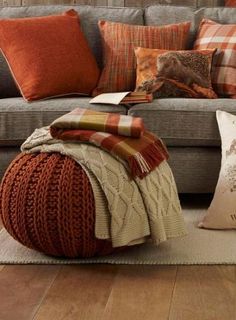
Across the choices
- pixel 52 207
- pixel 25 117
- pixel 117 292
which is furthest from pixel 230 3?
pixel 117 292

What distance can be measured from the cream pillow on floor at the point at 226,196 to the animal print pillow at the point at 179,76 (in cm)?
50

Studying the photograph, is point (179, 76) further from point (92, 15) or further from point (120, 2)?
point (120, 2)

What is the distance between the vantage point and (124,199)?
203 centimetres

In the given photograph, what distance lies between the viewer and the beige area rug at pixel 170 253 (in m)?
2.12

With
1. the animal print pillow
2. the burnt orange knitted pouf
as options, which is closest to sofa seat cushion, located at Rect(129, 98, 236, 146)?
the animal print pillow

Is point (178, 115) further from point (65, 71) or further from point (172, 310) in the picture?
point (172, 310)

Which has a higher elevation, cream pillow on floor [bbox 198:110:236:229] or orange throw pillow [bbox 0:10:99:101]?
orange throw pillow [bbox 0:10:99:101]

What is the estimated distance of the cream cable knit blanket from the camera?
2.02m

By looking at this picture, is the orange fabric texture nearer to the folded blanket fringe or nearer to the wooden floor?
the folded blanket fringe

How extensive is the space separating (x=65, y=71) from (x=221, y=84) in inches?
31.2

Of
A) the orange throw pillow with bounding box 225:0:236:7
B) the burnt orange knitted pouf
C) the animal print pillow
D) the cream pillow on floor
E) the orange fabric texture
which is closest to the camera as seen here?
the burnt orange knitted pouf

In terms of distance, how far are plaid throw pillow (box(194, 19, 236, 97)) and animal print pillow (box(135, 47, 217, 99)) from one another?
7 centimetres

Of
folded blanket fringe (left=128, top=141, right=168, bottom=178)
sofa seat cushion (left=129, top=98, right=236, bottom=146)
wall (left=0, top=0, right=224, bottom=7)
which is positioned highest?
wall (left=0, top=0, right=224, bottom=7)

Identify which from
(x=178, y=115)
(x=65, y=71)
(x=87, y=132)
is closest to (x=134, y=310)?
(x=87, y=132)
